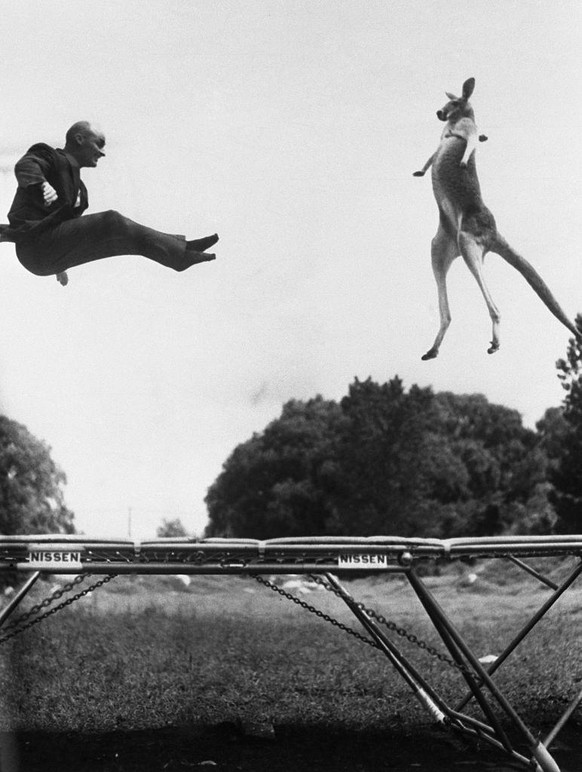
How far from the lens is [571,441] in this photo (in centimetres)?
441

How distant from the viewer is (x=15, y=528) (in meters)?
4.82

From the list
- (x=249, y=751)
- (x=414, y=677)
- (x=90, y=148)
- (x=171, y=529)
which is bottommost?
(x=249, y=751)

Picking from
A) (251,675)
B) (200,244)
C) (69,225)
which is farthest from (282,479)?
(251,675)

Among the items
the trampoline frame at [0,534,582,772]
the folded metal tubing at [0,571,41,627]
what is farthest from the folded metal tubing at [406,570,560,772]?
the folded metal tubing at [0,571,41,627]

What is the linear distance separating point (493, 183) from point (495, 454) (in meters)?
1.18

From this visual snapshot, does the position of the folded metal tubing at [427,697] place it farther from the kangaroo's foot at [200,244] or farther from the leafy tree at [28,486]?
the kangaroo's foot at [200,244]

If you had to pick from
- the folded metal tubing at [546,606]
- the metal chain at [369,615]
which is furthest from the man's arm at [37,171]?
the folded metal tubing at [546,606]

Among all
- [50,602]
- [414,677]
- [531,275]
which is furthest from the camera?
[414,677]

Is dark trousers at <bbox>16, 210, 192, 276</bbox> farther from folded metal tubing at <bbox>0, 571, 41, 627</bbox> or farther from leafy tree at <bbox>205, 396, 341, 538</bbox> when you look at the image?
folded metal tubing at <bbox>0, 571, 41, 627</bbox>

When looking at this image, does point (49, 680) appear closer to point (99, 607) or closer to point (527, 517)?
point (99, 607)

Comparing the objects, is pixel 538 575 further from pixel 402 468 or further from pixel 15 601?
pixel 15 601

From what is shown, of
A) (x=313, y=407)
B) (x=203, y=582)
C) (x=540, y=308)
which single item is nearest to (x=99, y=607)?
(x=203, y=582)

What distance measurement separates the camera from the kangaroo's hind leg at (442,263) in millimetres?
4242

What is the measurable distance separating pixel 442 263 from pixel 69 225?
5.14 feet
